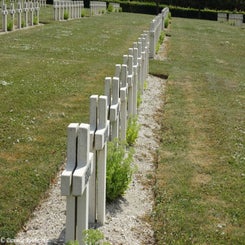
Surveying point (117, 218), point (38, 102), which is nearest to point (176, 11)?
point (38, 102)

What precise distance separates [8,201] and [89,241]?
1.82 metres

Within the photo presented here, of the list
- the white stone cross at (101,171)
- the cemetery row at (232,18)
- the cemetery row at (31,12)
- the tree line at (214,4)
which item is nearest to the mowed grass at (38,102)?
the white stone cross at (101,171)

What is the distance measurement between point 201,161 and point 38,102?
3928 millimetres

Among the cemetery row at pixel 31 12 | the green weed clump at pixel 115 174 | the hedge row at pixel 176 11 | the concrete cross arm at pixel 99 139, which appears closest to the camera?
the concrete cross arm at pixel 99 139

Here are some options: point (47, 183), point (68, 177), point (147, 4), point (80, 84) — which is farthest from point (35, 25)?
point (147, 4)

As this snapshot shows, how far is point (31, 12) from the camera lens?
26750 millimetres

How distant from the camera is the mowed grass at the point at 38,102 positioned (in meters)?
5.88

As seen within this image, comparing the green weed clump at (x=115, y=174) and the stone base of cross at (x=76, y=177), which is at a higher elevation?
the stone base of cross at (x=76, y=177)

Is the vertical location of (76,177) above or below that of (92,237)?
above

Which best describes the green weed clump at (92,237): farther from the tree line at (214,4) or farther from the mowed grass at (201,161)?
the tree line at (214,4)

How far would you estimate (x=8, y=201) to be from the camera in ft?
18.0

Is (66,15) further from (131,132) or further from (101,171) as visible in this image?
(101,171)

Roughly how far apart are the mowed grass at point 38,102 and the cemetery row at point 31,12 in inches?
72.0

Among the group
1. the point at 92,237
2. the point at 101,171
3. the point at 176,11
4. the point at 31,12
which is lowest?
the point at 92,237
